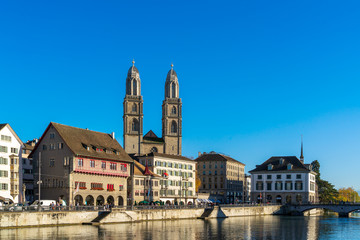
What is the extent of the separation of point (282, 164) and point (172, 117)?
38820 millimetres

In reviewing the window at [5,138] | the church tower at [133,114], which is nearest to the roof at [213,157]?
the church tower at [133,114]

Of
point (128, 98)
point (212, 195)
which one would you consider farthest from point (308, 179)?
point (128, 98)

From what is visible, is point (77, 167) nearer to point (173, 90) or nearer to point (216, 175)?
point (173, 90)

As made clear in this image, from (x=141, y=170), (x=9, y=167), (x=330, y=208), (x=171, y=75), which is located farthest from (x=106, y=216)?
(x=171, y=75)

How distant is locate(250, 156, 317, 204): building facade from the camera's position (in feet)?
456

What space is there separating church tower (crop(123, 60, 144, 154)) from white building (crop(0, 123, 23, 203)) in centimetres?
6783

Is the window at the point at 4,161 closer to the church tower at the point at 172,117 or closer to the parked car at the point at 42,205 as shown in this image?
the parked car at the point at 42,205

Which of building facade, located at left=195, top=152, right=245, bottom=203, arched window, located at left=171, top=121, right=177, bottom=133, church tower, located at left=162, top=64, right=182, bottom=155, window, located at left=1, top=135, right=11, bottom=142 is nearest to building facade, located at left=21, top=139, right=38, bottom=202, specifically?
window, located at left=1, top=135, right=11, bottom=142

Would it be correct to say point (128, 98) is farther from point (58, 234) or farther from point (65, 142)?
point (58, 234)

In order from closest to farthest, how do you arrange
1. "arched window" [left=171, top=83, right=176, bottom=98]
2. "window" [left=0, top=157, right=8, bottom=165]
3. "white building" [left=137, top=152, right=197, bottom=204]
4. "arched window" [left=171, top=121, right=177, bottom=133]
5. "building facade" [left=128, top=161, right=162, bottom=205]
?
"window" [left=0, top=157, right=8, bottom=165], "building facade" [left=128, top=161, right=162, bottom=205], "white building" [left=137, top=152, right=197, bottom=204], "arched window" [left=171, top=121, right=177, bottom=133], "arched window" [left=171, top=83, right=176, bottom=98]

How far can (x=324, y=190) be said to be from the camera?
169125mm

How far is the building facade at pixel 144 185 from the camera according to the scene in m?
107

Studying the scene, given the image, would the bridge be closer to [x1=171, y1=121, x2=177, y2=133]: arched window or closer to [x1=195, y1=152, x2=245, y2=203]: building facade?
[x1=195, y1=152, x2=245, y2=203]: building facade

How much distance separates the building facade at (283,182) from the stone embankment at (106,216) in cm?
2892
